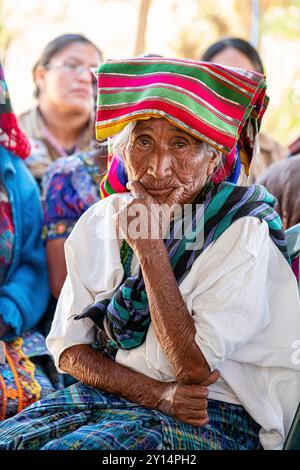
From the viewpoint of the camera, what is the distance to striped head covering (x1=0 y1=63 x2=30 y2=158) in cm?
353

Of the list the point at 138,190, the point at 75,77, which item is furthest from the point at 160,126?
the point at 75,77

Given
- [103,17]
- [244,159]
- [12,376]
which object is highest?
[103,17]

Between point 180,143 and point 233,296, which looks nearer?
point 233,296

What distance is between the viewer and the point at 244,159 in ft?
9.04

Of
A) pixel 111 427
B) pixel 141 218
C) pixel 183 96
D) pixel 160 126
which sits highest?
pixel 183 96

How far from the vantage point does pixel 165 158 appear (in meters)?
2.43

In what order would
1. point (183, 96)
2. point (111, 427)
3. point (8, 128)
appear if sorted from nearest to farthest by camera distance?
point (111, 427) < point (183, 96) < point (8, 128)

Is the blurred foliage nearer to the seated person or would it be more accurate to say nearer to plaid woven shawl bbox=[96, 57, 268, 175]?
the seated person

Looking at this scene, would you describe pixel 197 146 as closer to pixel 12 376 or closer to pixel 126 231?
pixel 126 231

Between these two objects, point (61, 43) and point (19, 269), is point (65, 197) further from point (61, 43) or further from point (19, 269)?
point (61, 43)

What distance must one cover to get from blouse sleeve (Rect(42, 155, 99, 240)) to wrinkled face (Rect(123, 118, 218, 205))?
4.03ft

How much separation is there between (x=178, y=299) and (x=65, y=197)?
155cm
